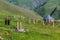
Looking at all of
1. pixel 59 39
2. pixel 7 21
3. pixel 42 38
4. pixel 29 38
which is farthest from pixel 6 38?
pixel 7 21

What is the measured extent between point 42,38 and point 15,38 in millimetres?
6856

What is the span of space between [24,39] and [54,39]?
7.65 meters

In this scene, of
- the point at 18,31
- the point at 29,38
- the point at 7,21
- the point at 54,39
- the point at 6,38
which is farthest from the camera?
the point at 7,21

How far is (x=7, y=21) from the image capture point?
68188 mm

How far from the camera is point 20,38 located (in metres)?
44.5

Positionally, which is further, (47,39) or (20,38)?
(47,39)

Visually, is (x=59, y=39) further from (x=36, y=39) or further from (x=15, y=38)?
(x=15, y=38)

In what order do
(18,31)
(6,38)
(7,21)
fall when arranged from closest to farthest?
(6,38)
(18,31)
(7,21)

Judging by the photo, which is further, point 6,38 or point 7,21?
point 7,21

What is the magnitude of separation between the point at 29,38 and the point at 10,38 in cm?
419

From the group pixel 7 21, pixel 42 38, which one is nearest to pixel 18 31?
pixel 42 38

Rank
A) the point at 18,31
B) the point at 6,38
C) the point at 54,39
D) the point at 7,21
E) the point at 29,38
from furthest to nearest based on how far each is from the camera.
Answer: the point at 7,21 < the point at 18,31 < the point at 54,39 < the point at 29,38 < the point at 6,38

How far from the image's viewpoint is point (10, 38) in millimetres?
43094

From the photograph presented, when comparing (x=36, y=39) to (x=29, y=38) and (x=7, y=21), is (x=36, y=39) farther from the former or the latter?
(x=7, y=21)
